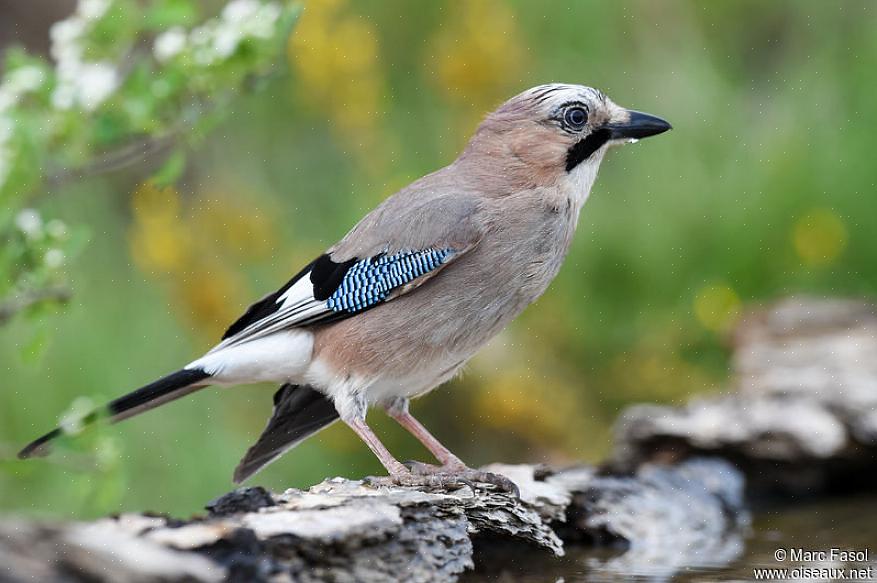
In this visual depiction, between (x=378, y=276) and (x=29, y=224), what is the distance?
42.0 inches

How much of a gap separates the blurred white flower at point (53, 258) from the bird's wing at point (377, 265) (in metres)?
0.80

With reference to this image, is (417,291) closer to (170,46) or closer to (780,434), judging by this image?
(170,46)

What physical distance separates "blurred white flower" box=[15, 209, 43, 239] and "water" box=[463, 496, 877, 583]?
4.59 ft

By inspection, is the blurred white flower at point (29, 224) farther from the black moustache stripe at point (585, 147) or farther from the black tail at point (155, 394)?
the black moustache stripe at point (585, 147)

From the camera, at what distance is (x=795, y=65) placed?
23.5ft

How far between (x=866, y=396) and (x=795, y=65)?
11.8ft

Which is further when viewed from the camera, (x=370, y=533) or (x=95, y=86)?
(x=95, y=86)

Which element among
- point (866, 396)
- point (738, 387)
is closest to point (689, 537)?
point (866, 396)

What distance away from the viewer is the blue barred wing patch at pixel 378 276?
3.62m

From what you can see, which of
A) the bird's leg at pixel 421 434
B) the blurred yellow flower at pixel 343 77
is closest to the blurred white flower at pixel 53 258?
the bird's leg at pixel 421 434

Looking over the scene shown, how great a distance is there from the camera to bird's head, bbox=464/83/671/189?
387 cm

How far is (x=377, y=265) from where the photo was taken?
12.1 feet

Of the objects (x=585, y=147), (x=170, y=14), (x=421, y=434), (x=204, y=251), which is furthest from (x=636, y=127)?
(x=204, y=251)

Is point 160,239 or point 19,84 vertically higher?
point 160,239
